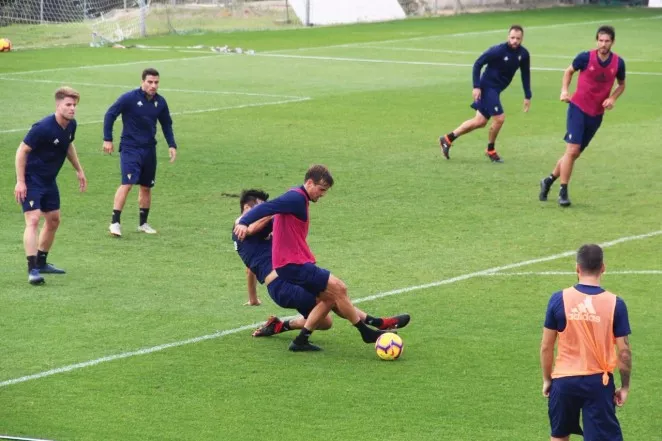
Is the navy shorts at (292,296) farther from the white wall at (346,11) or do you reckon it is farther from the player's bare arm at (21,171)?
the white wall at (346,11)

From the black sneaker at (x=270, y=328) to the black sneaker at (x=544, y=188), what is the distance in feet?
26.5

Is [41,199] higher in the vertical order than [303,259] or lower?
lower

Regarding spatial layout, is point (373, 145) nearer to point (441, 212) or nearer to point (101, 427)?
point (441, 212)

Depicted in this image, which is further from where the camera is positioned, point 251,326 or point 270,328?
point 251,326

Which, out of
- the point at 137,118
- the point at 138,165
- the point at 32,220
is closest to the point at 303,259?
the point at 32,220

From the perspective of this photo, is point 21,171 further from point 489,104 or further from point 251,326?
point 489,104

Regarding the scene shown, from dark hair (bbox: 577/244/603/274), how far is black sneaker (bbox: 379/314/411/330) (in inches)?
175

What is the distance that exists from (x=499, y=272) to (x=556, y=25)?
4003cm

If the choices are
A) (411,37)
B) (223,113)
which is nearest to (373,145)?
(223,113)

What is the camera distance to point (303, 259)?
39.7 ft

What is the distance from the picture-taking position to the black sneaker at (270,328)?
12883 mm

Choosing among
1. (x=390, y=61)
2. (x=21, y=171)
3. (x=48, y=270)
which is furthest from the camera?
(x=390, y=61)

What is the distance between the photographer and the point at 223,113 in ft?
96.0

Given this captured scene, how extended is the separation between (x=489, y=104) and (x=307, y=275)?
12.1 meters
